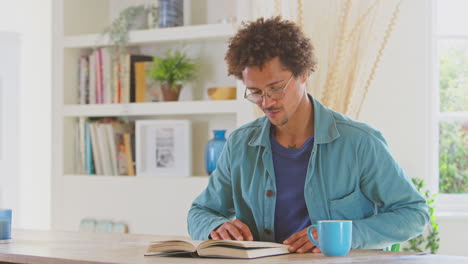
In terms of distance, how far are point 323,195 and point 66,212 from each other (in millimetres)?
2340

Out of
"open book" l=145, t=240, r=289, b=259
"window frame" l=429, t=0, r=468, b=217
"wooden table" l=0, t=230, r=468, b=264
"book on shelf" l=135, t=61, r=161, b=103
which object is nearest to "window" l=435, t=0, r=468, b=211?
"window frame" l=429, t=0, r=468, b=217

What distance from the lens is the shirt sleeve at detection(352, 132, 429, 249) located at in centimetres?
189

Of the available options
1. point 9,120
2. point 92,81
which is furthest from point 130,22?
point 9,120

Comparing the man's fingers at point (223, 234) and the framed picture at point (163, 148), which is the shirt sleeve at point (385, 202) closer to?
the man's fingers at point (223, 234)

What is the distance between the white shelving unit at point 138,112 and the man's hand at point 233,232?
1.49 meters

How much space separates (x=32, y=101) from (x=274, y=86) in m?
2.86

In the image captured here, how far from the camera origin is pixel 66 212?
3963 mm

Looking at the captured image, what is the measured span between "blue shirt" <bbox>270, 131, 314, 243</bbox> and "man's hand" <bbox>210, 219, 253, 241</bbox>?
18 cm

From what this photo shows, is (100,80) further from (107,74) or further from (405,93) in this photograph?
(405,93)

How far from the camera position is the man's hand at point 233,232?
6.37 feet

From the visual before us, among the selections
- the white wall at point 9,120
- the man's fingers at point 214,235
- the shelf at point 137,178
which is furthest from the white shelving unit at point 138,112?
the man's fingers at point 214,235

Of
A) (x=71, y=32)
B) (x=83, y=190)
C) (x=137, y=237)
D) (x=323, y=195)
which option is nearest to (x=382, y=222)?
(x=323, y=195)

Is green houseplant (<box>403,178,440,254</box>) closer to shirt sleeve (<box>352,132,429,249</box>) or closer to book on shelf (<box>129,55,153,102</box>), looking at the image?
shirt sleeve (<box>352,132,429,249</box>)

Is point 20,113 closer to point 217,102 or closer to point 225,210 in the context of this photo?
point 217,102
